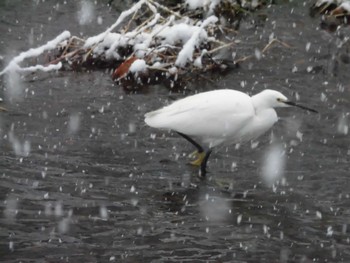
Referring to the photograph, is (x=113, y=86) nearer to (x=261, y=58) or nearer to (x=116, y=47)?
(x=116, y=47)

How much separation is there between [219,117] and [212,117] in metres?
0.07

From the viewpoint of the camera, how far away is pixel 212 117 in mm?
8094

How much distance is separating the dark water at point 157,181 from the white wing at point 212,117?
0.48m

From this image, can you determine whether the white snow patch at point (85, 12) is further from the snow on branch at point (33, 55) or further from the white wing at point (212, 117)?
the white wing at point (212, 117)

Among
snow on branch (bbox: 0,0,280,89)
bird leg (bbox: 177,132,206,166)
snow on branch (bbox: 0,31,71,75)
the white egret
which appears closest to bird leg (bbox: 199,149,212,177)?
the white egret

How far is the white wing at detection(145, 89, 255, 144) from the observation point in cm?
806

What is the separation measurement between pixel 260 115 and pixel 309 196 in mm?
929

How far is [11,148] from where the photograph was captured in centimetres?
865

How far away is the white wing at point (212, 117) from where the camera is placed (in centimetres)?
806

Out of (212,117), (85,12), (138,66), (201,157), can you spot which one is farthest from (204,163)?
(85,12)

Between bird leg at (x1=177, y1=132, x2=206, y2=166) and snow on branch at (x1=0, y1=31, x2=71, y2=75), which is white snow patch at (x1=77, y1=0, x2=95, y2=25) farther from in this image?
bird leg at (x1=177, y1=132, x2=206, y2=166)

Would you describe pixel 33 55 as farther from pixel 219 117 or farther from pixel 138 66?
pixel 219 117

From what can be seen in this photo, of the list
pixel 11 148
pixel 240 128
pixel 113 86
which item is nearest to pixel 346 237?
pixel 240 128

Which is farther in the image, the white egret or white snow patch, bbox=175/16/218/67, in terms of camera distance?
white snow patch, bbox=175/16/218/67
